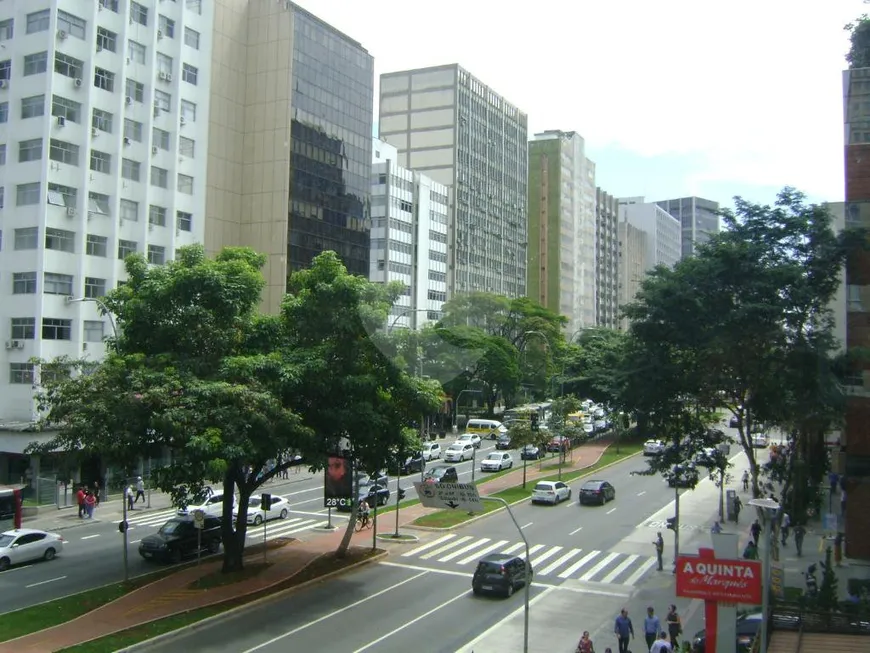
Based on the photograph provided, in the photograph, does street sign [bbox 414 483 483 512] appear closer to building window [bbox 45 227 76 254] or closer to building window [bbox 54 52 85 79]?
building window [bbox 45 227 76 254]

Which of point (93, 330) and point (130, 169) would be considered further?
point (130, 169)

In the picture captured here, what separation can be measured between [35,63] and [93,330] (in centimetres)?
1399

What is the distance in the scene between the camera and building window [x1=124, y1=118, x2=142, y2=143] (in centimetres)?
4662

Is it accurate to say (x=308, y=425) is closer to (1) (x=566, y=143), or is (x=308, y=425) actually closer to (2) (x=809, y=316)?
(2) (x=809, y=316)

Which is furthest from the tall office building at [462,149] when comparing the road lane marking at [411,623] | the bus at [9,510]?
the road lane marking at [411,623]

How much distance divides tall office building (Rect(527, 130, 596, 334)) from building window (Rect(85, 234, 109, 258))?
7647cm

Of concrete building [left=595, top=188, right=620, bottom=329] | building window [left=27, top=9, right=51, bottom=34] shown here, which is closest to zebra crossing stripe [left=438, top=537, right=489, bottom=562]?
building window [left=27, top=9, right=51, bottom=34]

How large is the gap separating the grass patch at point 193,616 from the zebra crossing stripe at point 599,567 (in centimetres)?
727

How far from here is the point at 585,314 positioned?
128250 millimetres

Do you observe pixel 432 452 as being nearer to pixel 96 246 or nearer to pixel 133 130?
pixel 96 246

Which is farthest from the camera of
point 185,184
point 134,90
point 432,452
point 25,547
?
point 432,452

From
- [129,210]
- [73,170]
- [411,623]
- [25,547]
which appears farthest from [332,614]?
[129,210]

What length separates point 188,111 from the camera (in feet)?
169

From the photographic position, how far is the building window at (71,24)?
4281 cm
